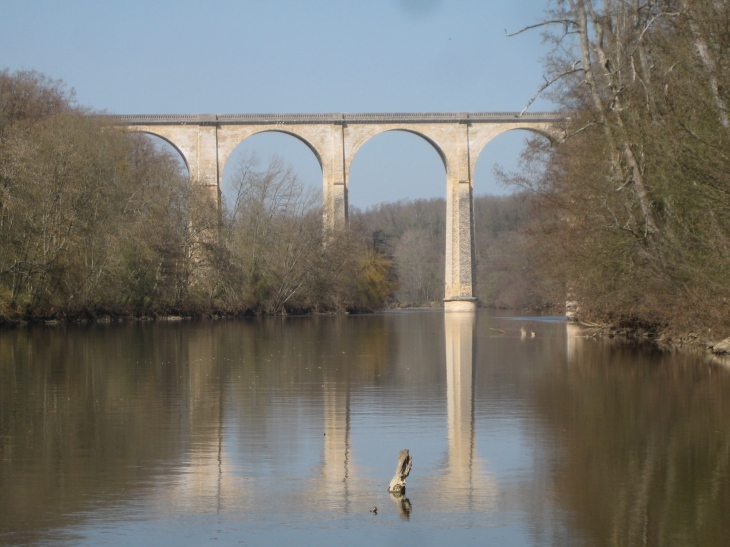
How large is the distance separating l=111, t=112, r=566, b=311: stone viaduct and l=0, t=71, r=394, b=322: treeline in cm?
167

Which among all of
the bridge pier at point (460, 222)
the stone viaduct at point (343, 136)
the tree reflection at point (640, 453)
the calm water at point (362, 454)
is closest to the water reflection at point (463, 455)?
the calm water at point (362, 454)

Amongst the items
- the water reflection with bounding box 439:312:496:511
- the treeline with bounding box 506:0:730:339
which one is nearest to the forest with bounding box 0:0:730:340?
the treeline with bounding box 506:0:730:339

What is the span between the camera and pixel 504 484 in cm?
602

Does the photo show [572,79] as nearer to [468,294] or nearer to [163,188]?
[163,188]

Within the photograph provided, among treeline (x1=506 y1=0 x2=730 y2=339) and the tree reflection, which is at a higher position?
treeline (x1=506 y1=0 x2=730 y2=339)

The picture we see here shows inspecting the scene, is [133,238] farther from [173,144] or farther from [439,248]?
[439,248]

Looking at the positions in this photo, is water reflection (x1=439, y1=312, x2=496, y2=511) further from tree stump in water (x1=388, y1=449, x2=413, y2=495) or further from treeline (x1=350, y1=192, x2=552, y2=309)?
treeline (x1=350, y1=192, x2=552, y2=309)

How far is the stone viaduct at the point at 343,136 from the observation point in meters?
44.0

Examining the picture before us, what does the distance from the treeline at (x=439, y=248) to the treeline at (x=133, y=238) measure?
25.9 feet

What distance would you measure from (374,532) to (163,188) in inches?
1227

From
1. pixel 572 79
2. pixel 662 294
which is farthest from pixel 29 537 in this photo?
pixel 572 79

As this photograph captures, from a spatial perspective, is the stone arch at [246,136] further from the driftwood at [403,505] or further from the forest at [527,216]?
the driftwood at [403,505]

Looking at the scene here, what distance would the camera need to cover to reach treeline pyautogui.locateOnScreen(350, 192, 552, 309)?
56209 mm

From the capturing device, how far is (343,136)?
146 feet
